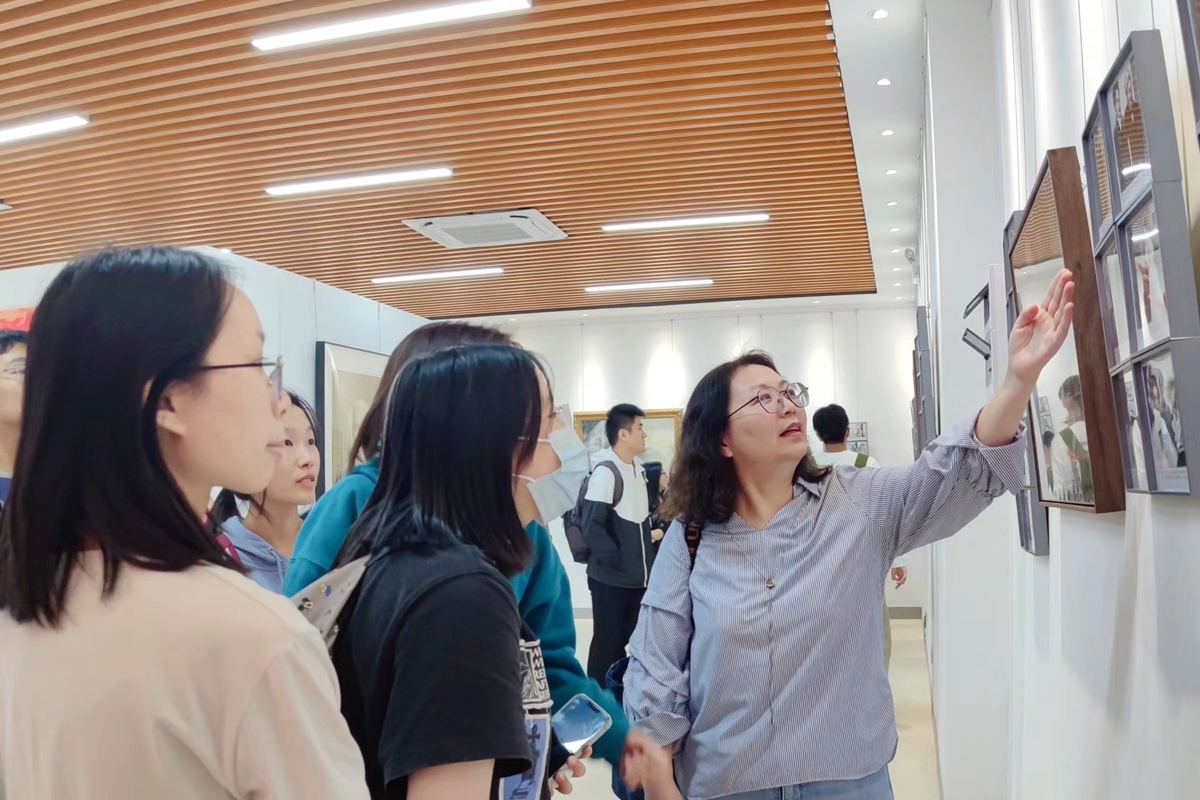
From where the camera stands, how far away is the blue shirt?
258cm

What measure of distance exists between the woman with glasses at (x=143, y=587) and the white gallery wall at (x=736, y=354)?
35.1 feet

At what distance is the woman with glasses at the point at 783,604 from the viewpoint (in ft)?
6.39

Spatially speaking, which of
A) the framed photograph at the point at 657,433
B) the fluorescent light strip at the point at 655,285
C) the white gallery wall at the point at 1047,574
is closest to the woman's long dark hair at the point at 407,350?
the white gallery wall at the point at 1047,574

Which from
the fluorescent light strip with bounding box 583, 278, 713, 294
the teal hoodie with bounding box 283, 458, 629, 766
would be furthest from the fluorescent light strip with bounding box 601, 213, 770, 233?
the teal hoodie with bounding box 283, 458, 629, 766

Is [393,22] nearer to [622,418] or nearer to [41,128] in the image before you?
[41,128]

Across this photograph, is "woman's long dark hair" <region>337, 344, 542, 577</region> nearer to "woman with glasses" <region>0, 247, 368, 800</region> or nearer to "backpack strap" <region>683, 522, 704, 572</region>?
"woman with glasses" <region>0, 247, 368, 800</region>

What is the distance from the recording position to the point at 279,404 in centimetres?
114

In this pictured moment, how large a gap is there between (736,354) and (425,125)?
7155 millimetres

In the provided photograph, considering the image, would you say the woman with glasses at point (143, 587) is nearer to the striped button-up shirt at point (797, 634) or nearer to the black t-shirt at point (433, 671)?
the black t-shirt at point (433, 671)

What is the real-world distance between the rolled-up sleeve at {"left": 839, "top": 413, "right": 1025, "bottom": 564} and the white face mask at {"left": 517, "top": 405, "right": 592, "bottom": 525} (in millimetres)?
682

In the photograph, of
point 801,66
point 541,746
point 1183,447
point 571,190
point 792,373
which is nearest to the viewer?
point 1183,447

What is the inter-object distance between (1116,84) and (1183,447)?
501 millimetres

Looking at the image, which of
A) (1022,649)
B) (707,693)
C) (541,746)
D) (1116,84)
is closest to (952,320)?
(1022,649)

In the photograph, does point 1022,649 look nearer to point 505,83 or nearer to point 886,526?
point 886,526
